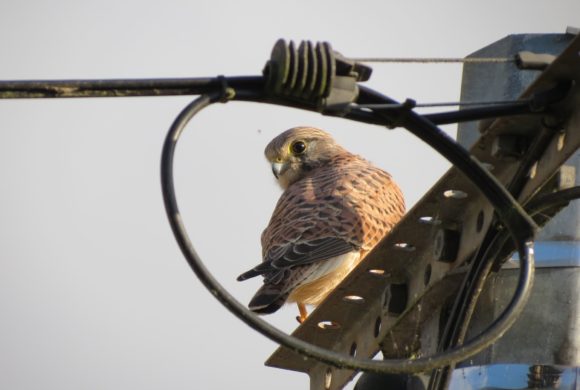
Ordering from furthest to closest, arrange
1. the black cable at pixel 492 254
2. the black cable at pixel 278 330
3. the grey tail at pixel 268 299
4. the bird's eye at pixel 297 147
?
the bird's eye at pixel 297 147 → the grey tail at pixel 268 299 → the black cable at pixel 492 254 → the black cable at pixel 278 330

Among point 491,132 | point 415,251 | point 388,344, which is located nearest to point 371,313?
point 388,344

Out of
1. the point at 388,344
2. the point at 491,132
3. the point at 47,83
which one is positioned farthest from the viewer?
the point at 388,344

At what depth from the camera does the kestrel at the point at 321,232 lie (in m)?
7.92

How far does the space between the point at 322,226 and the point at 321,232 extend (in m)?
0.05

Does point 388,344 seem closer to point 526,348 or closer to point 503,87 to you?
point 526,348

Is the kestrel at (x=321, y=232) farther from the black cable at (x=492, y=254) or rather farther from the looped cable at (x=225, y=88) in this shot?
the looped cable at (x=225, y=88)

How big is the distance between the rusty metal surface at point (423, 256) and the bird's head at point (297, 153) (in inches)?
164

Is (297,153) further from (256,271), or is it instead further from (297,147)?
(256,271)

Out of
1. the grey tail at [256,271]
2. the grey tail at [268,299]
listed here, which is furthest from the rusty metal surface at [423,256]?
the grey tail at [256,271]

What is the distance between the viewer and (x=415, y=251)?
5102 mm

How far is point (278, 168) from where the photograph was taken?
33.9 feet

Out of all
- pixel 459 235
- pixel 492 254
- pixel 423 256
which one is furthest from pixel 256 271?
pixel 492 254

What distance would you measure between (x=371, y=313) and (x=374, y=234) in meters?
2.69

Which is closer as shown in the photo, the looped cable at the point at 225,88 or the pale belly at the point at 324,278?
the looped cable at the point at 225,88
